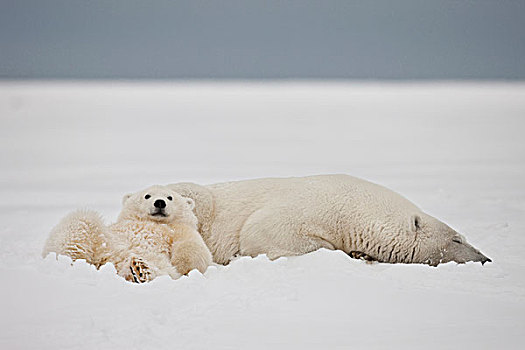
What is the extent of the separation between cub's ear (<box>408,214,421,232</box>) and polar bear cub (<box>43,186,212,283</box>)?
1.43 m

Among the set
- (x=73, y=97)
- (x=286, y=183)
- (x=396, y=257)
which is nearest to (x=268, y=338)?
(x=396, y=257)

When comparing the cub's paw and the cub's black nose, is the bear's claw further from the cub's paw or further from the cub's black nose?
the cub's black nose

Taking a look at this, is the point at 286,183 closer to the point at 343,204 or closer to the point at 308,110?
the point at 343,204

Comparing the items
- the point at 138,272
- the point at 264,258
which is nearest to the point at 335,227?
the point at 264,258

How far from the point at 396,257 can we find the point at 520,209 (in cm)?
273

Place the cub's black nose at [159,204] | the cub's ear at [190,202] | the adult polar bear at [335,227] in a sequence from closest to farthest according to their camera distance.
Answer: the cub's black nose at [159,204]
the adult polar bear at [335,227]
the cub's ear at [190,202]

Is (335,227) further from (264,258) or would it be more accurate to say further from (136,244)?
(136,244)

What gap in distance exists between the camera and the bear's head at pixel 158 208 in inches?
189

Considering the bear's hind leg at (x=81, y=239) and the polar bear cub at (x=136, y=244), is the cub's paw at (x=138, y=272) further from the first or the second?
the bear's hind leg at (x=81, y=239)

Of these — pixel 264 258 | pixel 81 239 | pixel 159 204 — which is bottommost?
pixel 264 258

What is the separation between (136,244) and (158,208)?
1.37 ft

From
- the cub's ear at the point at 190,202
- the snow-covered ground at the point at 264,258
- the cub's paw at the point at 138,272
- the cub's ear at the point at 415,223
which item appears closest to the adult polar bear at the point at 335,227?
the cub's ear at the point at 415,223

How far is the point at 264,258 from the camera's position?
4566mm

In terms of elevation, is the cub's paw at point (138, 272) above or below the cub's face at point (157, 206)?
below
